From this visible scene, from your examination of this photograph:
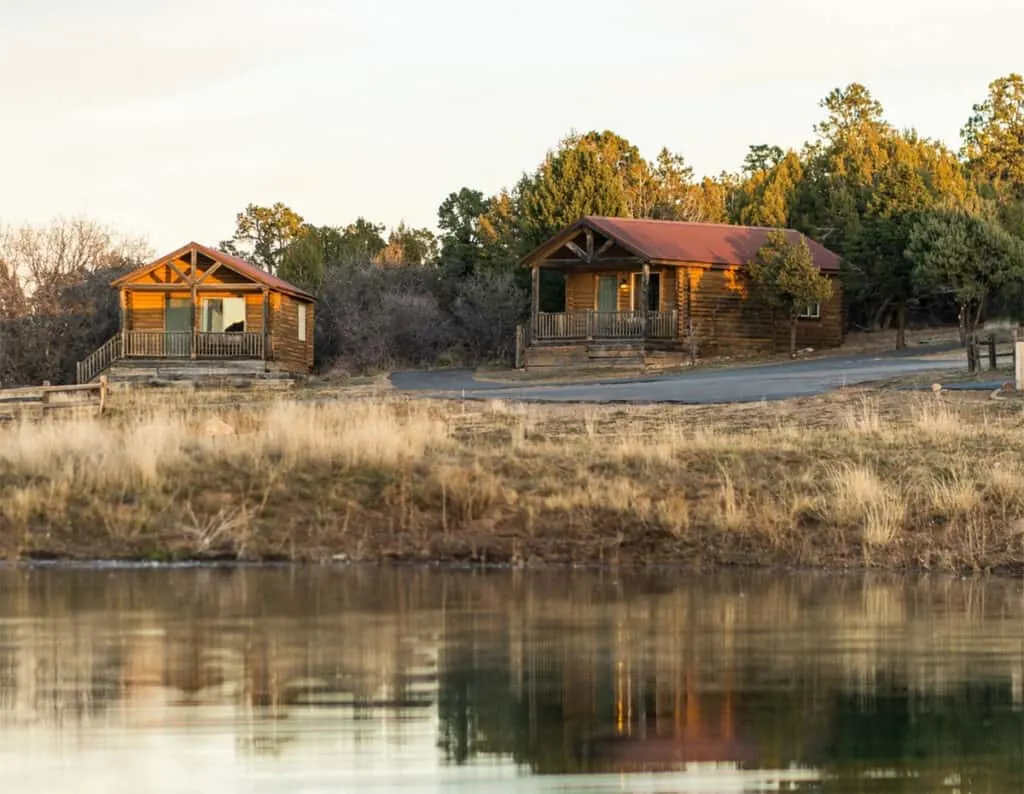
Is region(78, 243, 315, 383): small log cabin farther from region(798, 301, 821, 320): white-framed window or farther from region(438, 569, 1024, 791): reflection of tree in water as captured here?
region(438, 569, 1024, 791): reflection of tree in water

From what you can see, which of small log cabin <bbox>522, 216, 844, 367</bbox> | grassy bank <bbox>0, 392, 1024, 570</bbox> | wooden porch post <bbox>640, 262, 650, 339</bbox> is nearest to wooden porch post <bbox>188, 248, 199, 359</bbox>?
small log cabin <bbox>522, 216, 844, 367</bbox>

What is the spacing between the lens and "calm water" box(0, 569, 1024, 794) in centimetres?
1061

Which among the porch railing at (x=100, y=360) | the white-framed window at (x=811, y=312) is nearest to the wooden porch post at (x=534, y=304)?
the white-framed window at (x=811, y=312)

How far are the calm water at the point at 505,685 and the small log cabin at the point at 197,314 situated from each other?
43308mm

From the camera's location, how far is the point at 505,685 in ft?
44.3

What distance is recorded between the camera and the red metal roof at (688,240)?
61.4 m

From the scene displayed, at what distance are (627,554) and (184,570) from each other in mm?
4958

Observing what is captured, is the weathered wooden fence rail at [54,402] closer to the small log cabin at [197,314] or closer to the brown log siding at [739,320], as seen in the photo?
the small log cabin at [197,314]

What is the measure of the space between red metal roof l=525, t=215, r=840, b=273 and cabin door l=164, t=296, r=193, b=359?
11.6 m

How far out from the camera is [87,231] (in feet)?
237

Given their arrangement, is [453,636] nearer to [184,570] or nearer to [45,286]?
[184,570]

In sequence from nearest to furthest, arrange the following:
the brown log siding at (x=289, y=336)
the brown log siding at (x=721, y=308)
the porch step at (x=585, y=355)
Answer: the porch step at (x=585, y=355)
the brown log siding at (x=721, y=308)
the brown log siding at (x=289, y=336)

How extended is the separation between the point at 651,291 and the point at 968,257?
10.3m

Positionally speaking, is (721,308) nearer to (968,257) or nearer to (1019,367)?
(968,257)
